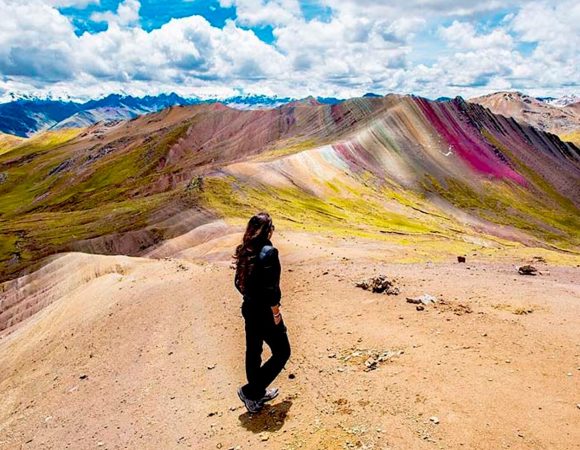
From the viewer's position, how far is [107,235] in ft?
206

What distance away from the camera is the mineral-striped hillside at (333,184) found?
63031mm

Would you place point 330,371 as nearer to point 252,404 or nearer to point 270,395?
point 270,395

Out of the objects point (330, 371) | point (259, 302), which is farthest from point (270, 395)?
point (259, 302)

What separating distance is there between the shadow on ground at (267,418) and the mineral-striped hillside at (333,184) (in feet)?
118

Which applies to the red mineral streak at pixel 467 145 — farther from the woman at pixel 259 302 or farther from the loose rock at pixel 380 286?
the woman at pixel 259 302

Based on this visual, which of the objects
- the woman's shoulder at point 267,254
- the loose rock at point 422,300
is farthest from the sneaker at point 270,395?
the loose rock at point 422,300

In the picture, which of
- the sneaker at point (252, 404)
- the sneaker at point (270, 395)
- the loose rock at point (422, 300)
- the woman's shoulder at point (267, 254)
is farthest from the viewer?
the loose rock at point (422, 300)

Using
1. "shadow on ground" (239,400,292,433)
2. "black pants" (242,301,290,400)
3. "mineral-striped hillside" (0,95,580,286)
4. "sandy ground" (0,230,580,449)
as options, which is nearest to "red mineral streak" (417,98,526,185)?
"mineral-striped hillside" (0,95,580,286)

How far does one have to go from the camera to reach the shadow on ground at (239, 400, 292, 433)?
1089 cm

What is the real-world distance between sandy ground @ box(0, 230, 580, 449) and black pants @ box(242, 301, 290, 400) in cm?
77

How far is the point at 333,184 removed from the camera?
8600cm

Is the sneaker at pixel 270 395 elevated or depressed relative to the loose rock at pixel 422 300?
depressed

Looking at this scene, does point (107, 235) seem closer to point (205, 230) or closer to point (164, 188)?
point (205, 230)

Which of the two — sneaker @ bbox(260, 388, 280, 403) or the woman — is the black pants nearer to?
the woman
